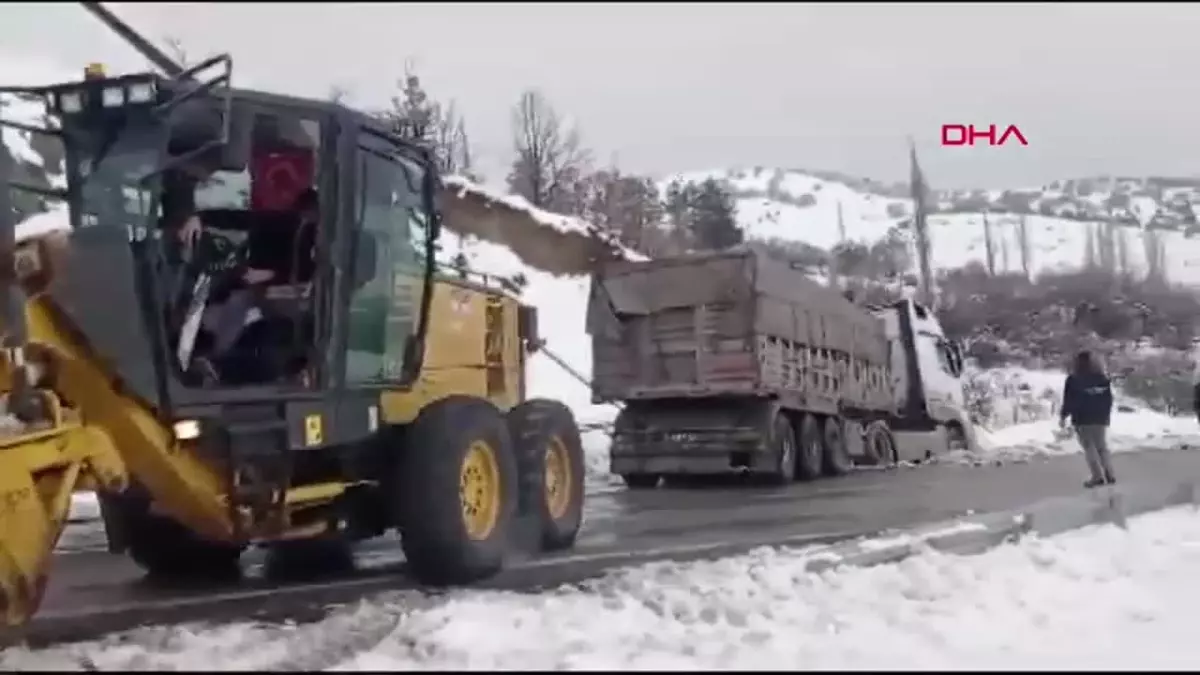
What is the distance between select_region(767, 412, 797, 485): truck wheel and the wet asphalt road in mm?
497

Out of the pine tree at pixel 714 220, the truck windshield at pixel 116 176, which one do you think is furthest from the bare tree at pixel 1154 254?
the pine tree at pixel 714 220

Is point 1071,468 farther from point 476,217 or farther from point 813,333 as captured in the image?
point 476,217

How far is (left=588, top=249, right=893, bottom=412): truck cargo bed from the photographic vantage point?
18953 millimetres

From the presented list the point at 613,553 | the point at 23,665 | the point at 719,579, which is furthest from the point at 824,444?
the point at 23,665

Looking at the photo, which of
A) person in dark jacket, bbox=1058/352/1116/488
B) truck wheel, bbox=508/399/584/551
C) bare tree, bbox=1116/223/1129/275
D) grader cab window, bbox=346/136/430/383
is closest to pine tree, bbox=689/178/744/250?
person in dark jacket, bbox=1058/352/1116/488

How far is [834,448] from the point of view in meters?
21.4

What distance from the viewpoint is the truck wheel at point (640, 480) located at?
778 inches

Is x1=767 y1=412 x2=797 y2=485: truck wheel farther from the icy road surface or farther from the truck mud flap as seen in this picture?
the icy road surface

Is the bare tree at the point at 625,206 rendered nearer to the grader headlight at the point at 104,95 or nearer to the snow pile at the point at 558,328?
the snow pile at the point at 558,328

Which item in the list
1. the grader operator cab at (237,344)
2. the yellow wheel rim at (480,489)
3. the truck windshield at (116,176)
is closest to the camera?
the grader operator cab at (237,344)

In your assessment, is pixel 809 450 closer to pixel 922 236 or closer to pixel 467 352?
pixel 922 236

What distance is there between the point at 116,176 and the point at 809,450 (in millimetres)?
14055

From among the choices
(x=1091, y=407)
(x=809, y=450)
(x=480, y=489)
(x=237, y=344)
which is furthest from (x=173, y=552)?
(x=809, y=450)

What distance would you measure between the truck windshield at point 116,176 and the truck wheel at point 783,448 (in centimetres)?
1219
